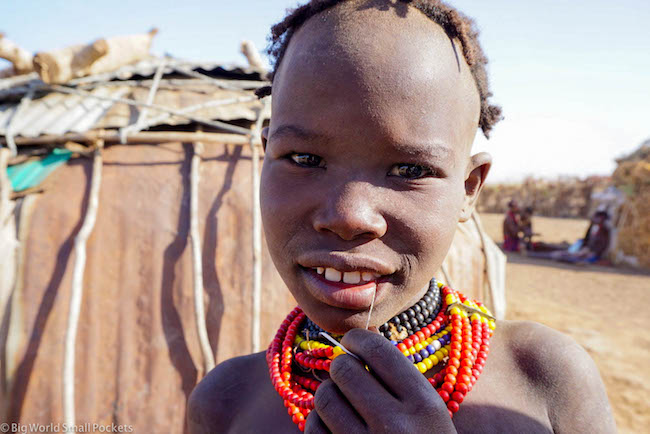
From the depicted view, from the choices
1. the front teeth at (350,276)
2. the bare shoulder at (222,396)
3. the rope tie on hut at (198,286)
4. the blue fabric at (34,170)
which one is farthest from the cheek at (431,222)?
the blue fabric at (34,170)

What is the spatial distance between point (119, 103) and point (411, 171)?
2.48 meters

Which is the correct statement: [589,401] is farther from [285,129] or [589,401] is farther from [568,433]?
[285,129]

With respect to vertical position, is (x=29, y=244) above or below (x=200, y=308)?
above

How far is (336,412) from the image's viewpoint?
2.62 feet

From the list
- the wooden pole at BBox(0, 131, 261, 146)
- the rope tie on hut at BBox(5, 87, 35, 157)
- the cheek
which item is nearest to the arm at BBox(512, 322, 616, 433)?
the cheek

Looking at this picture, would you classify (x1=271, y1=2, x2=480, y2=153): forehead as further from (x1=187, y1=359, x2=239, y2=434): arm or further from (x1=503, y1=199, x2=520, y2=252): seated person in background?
(x1=503, y1=199, x2=520, y2=252): seated person in background

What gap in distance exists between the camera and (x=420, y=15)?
1.07 meters

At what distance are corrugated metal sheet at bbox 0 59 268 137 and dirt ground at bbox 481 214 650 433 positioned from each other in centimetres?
476

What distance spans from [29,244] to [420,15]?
2418 mm

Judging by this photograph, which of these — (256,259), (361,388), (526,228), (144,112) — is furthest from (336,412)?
(526,228)

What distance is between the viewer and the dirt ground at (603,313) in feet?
15.5

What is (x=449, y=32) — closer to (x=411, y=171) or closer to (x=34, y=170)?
(x=411, y=171)

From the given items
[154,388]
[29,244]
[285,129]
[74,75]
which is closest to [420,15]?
[285,129]

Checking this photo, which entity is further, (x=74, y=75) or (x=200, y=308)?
(x=74, y=75)
